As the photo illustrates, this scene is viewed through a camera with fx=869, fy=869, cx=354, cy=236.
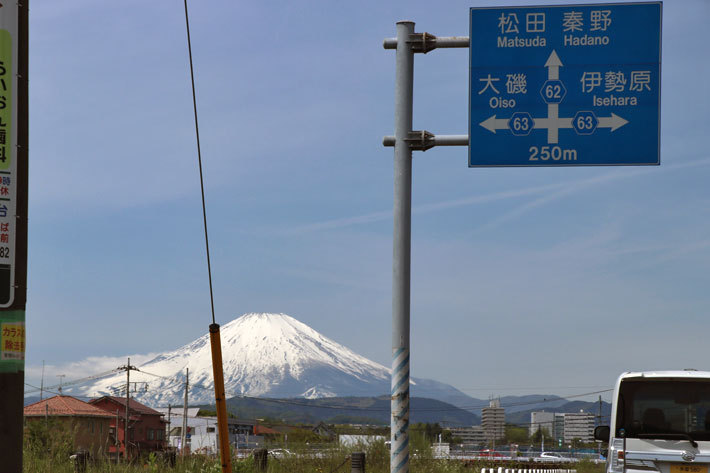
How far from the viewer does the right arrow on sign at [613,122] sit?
36.2 ft

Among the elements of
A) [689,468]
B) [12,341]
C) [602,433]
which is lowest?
[689,468]

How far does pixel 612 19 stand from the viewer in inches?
440

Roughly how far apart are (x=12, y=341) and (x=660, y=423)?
965cm

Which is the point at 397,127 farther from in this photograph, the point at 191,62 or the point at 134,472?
the point at 134,472

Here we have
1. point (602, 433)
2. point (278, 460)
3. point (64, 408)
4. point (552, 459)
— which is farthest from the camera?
point (552, 459)

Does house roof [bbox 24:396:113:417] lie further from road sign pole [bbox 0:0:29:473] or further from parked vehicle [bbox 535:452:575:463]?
road sign pole [bbox 0:0:29:473]

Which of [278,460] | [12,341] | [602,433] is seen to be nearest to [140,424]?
[278,460]

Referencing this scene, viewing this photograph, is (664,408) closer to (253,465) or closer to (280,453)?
(253,465)

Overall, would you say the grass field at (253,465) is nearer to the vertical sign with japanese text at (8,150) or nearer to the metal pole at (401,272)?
the metal pole at (401,272)

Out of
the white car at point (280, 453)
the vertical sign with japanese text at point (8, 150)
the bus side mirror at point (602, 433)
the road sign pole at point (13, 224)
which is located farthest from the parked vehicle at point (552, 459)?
the vertical sign with japanese text at point (8, 150)

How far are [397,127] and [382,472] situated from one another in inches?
426

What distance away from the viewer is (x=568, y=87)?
36.5 ft

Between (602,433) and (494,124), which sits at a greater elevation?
(494,124)

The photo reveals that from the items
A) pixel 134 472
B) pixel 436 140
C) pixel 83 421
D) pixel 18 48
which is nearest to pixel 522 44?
pixel 436 140
